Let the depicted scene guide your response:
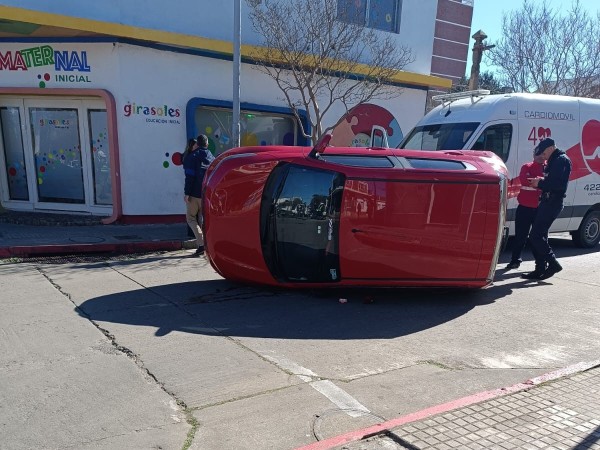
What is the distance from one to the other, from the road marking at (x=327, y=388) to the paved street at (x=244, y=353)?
0.01 m

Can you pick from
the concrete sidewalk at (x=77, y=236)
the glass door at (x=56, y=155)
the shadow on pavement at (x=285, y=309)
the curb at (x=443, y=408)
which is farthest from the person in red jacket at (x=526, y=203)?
the glass door at (x=56, y=155)

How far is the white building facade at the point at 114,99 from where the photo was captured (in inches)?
→ 410

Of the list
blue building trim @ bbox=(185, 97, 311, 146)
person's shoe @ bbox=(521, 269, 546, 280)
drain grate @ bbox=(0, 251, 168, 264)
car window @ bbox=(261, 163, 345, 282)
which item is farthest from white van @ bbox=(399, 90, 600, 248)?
drain grate @ bbox=(0, 251, 168, 264)

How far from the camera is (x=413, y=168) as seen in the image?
5.80 meters

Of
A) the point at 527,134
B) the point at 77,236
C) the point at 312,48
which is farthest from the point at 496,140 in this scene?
the point at 77,236

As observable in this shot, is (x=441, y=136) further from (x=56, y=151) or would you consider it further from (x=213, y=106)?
(x=56, y=151)

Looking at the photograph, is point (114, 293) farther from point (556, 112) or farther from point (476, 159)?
point (556, 112)

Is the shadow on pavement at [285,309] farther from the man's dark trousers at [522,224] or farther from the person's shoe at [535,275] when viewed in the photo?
the man's dark trousers at [522,224]

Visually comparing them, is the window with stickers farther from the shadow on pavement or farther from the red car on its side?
the shadow on pavement

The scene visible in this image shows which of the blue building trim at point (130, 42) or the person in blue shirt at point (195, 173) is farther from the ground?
the blue building trim at point (130, 42)

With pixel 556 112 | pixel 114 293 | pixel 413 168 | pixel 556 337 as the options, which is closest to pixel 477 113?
pixel 556 112

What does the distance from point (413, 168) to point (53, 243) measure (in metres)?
6.43

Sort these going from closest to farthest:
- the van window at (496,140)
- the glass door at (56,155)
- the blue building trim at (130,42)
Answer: the van window at (496,140) < the blue building trim at (130,42) < the glass door at (56,155)

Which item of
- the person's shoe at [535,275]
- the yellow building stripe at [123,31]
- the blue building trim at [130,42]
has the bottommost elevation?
the person's shoe at [535,275]
